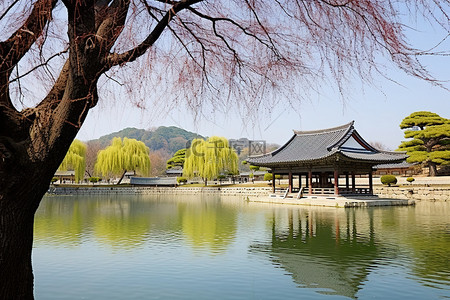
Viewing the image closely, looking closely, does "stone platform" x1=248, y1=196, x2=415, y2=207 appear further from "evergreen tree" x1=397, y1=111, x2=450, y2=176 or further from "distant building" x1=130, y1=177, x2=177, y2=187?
"distant building" x1=130, y1=177, x2=177, y2=187

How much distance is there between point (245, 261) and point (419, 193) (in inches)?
861

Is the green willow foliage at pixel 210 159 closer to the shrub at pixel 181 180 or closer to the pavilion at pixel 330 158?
the shrub at pixel 181 180

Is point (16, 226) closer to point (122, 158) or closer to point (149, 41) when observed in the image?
point (149, 41)

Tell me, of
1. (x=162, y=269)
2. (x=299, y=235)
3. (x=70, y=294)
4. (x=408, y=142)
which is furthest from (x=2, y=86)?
(x=408, y=142)

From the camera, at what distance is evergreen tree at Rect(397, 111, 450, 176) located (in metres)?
31.9

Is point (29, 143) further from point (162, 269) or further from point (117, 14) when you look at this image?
point (162, 269)

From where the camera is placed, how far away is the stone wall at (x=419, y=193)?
81.5 feet

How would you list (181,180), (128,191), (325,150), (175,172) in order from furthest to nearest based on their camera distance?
1. (175,172)
2. (181,180)
3. (128,191)
4. (325,150)

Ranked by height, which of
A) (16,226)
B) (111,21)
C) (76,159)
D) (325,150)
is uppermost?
(76,159)

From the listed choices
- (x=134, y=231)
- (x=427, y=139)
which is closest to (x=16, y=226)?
(x=134, y=231)

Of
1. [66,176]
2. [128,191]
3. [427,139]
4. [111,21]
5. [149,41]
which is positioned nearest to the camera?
[111,21]

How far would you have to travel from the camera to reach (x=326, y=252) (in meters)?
8.68

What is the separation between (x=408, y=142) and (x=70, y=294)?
112 ft

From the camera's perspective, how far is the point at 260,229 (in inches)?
497
